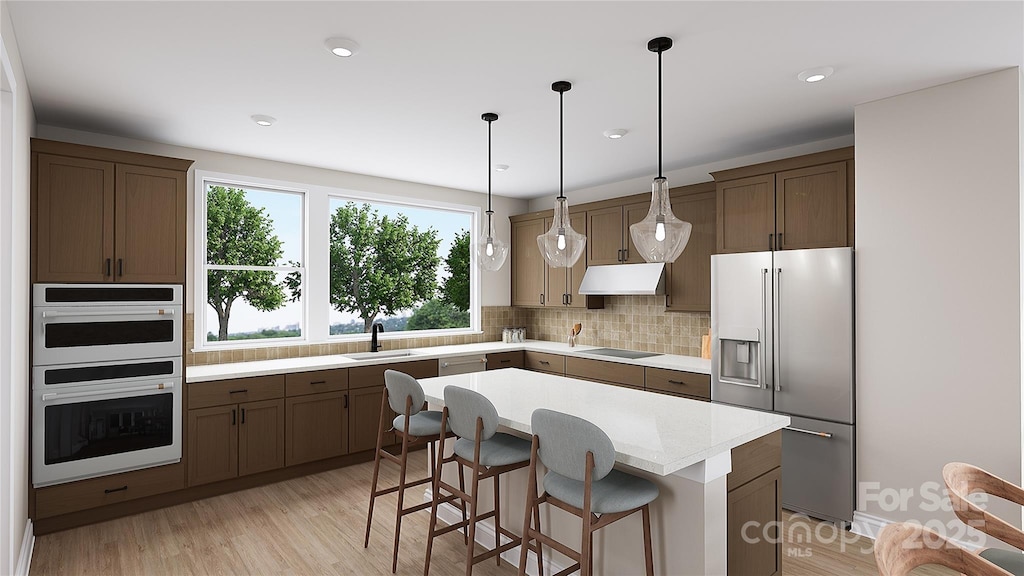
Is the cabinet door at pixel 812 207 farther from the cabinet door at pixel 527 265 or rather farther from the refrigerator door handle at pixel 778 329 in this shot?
the cabinet door at pixel 527 265

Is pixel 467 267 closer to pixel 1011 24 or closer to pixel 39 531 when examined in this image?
pixel 39 531

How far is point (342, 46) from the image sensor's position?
244cm

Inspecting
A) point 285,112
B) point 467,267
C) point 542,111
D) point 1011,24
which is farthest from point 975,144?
point 467,267

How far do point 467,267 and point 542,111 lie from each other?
2.85 m

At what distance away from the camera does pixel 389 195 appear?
17.4 feet

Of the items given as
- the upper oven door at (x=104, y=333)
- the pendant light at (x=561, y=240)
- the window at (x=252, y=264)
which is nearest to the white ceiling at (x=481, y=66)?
the pendant light at (x=561, y=240)

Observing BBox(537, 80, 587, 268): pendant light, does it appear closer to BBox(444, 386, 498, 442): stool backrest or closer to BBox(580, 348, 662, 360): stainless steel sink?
BBox(444, 386, 498, 442): stool backrest

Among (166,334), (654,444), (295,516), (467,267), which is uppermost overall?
(467,267)

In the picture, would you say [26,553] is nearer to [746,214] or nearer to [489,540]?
[489,540]

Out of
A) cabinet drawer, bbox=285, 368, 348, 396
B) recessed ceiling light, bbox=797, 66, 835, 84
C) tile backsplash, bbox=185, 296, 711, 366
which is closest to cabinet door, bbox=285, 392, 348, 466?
cabinet drawer, bbox=285, 368, 348, 396

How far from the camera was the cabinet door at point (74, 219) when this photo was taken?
10.4ft

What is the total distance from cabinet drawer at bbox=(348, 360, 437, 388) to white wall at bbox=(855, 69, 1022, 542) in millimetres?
3217

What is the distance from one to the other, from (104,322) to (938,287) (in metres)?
4.76

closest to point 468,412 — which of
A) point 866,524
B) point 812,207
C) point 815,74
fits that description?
point 815,74
